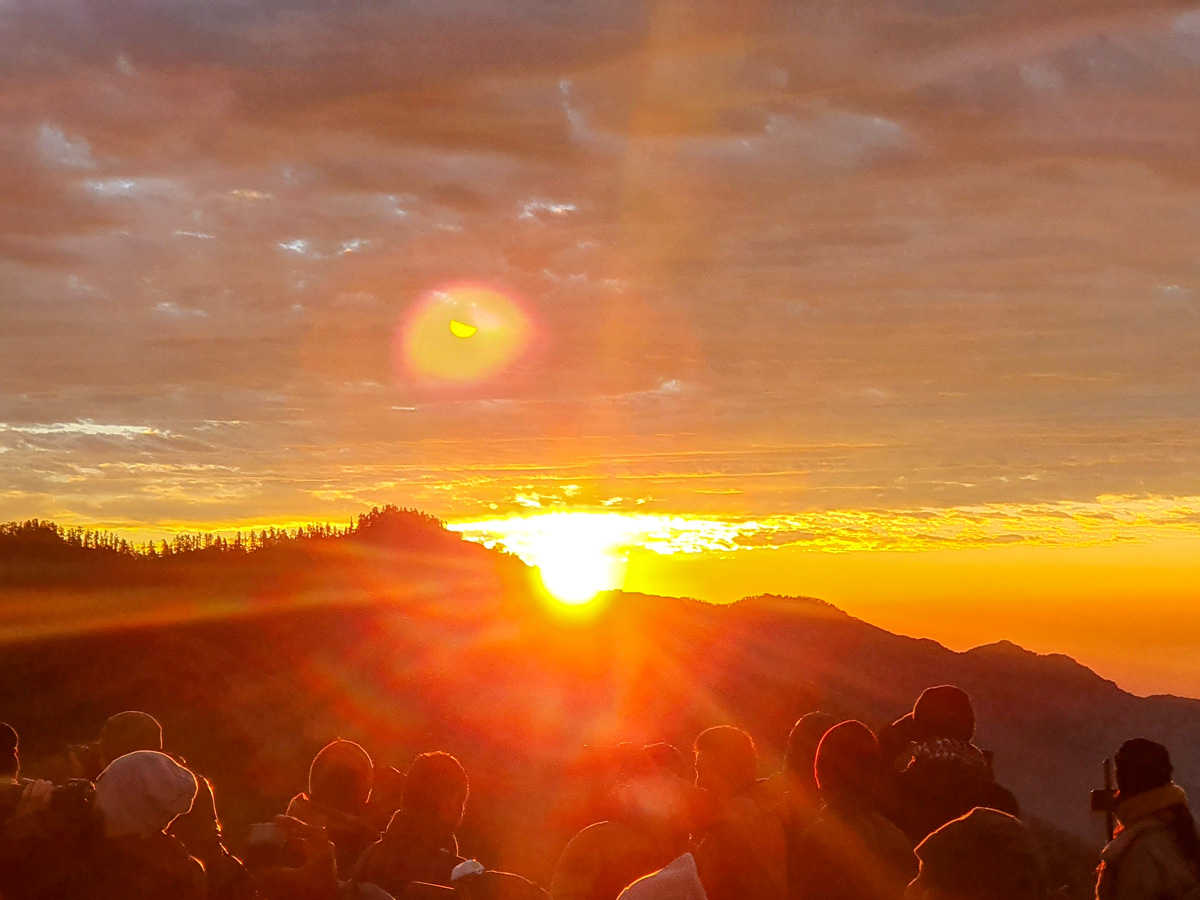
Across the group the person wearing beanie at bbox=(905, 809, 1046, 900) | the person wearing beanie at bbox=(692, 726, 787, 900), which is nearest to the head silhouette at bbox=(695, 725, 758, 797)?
the person wearing beanie at bbox=(692, 726, 787, 900)

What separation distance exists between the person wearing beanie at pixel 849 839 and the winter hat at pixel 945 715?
710 millimetres

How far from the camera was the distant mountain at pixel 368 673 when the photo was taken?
19734 millimetres

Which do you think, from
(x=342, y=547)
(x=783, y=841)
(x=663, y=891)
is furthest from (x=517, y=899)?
(x=342, y=547)

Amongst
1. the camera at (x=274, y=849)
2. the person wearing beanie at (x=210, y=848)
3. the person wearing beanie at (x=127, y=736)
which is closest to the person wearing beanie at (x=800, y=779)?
the camera at (x=274, y=849)

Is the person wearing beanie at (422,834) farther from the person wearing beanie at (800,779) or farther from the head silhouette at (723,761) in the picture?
the person wearing beanie at (800,779)

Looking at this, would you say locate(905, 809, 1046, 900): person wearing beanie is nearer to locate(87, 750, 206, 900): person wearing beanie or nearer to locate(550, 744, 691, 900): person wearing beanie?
locate(550, 744, 691, 900): person wearing beanie

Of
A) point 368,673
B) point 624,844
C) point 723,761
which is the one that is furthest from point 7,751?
point 368,673

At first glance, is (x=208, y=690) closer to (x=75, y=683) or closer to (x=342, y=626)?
(x=75, y=683)

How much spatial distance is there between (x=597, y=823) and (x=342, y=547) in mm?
28695

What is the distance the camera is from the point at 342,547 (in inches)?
1326

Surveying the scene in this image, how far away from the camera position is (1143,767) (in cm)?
598

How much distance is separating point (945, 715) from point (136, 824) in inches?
155

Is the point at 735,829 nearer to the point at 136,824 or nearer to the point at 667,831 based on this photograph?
the point at 667,831

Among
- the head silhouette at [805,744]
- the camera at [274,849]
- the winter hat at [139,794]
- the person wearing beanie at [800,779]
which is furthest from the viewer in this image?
the head silhouette at [805,744]
